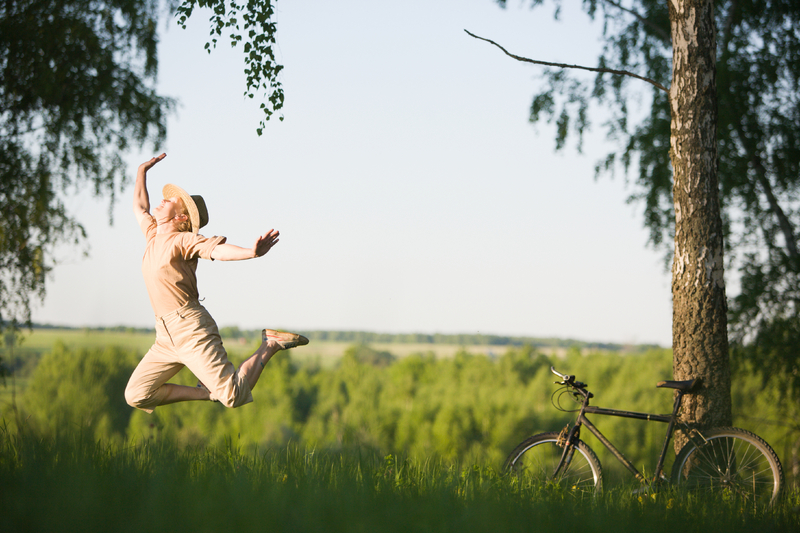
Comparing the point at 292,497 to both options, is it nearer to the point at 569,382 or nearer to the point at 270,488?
the point at 270,488

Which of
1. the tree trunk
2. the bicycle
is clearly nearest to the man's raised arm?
the bicycle

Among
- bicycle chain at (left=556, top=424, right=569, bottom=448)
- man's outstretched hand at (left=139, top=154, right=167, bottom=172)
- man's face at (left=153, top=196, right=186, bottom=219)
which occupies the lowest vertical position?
bicycle chain at (left=556, top=424, right=569, bottom=448)

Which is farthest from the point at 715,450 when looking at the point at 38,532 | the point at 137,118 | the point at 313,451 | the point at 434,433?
the point at 434,433

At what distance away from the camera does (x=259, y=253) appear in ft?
13.1

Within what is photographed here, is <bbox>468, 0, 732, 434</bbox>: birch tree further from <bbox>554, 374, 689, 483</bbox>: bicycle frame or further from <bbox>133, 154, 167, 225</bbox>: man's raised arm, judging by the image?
<bbox>133, 154, 167, 225</bbox>: man's raised arm

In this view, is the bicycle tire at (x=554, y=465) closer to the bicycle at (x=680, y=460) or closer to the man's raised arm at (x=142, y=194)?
the bicycle at (x=680, y=460)

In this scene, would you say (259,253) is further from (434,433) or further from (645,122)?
(434,433)

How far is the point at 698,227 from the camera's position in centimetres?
540

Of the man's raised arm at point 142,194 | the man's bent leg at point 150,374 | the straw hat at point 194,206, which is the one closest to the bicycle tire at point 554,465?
the man's bent leg at point 150,374

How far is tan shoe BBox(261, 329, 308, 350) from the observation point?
4578 millimetres

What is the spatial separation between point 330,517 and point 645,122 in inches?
383

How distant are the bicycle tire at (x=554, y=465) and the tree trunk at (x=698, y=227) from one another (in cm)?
99

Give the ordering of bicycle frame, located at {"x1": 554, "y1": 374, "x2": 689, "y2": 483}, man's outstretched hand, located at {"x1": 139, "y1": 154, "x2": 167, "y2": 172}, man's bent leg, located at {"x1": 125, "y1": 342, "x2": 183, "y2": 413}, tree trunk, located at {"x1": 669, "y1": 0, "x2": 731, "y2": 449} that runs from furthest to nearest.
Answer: tree trunk, located at {"x1": 669, "y1": 0, "x2": 731, "y2": 449}
man's outstretched hand, located at {"x1": 139, "y1": 154, "x2": 167, "y2": 172}
bicycle frame, located at {"x1": 554, "y1": 374, "x2": 689, "y2": 483}
man's bent leg, located at {"x1": 125, "y1": 342, "x2": 183, "y2": 413}

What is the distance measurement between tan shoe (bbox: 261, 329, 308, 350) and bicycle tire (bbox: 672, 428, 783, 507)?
9.70 feet
